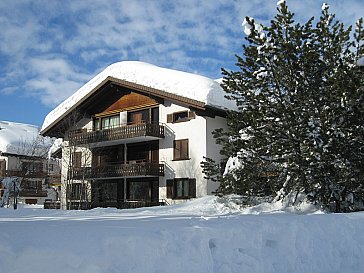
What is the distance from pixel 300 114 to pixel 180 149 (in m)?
15.7

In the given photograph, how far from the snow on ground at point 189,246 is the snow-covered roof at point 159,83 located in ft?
58.4

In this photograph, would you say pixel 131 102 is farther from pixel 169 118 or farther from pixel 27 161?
pixel 27 161

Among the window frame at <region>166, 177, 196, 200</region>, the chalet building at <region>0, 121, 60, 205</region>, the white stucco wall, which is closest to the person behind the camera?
the white stucco wall

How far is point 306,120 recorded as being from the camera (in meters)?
13.5

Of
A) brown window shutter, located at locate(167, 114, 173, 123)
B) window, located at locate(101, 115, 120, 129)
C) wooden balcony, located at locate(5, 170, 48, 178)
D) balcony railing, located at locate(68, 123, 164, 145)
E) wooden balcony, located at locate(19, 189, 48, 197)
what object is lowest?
wooden balcony, located at locate(19, 189, 48, 197)

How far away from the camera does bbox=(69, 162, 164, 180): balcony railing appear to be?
94.9ft

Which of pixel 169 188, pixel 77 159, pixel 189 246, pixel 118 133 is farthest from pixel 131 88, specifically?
pixel 189 246

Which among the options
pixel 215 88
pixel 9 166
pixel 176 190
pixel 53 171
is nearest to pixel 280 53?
pixel 215 88

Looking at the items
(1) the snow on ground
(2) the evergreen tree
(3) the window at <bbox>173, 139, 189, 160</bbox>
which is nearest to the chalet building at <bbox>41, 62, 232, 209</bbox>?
(3) the window at <bbox>173, 139, 189, 160</bbox>

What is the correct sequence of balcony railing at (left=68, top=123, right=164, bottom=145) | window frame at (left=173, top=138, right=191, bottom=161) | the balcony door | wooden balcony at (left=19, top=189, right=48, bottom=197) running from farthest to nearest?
1. wooden balcony at (left=19, top=189, right=48, bottom=197)
2. the balcony door
3. balcony railing at (left=68, top=123, right=164, bottom=145)
4. window frame at (left=173, top=138, right=191, bottom=161)

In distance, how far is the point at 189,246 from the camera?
5.93m

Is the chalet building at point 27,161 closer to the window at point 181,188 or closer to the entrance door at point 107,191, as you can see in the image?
the entrance door at point 107,191

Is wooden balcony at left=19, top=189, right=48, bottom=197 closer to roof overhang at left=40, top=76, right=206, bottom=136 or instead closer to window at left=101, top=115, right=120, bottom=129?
roof overhang at left=40, top=76, right=206, bottom=136

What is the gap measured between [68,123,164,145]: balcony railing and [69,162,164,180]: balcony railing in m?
1.96
